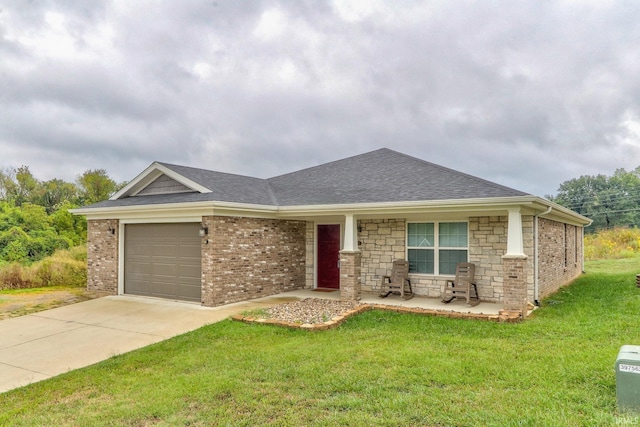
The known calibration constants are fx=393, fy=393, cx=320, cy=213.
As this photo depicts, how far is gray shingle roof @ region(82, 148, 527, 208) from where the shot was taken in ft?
30.6

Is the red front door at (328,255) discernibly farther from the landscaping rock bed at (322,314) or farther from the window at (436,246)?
the landscaping rock bed at (322,314)

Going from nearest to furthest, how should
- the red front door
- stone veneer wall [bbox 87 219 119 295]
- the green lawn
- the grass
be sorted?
the green lawn, the grass, stone veneer wall [bbox 87 219 119 295], the red front door

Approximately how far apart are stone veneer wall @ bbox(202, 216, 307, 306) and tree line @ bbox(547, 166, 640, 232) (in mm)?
42015

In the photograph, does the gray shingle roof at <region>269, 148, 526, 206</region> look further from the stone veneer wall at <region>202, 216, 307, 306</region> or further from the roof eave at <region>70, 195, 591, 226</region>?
the stone veneer wall at <region>202, 216, 307, 306</region>

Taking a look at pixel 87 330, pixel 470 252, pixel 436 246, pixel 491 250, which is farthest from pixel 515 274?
pixel 87 330

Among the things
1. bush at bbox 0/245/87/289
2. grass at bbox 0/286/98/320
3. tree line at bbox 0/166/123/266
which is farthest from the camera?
tree line at bbox 0/166/123/266

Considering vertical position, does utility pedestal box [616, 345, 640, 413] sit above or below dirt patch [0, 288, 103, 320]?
above

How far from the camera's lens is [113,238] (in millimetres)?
11602

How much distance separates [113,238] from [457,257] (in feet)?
32.0

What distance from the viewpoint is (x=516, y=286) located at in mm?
7871

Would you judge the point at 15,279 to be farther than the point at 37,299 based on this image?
Yes

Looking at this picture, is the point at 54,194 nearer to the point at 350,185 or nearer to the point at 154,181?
the point at 154,181

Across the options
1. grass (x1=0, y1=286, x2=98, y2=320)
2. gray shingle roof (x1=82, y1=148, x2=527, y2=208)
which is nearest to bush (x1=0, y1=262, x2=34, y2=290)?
grass (x1=0, y1=286, x2=98, y2=320)

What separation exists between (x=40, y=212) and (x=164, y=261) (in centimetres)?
2113
